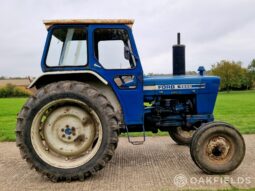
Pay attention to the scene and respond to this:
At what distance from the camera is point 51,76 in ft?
22.2

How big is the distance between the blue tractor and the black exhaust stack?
0.57m

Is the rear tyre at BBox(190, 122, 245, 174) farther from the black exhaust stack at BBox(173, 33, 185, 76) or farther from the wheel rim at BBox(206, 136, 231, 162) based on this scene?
the black exhaust stack at BBox(173, 33, 185, 76)

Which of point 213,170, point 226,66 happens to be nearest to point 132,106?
point 213,170

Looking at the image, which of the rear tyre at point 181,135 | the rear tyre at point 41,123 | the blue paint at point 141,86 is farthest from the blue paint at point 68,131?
the rear tyre at point 181,135

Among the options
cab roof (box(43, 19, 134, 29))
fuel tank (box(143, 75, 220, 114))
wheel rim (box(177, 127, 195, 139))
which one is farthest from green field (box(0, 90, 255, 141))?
cab roof (box(43, 19, 134, 29))

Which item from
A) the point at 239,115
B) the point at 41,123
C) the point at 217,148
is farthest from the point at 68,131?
the point at 239,115

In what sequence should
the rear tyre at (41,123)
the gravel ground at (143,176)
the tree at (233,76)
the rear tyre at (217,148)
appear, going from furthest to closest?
the tree at (233,76), the rear tyre at (217,148), the rear tyre at (41,123), the gravel ground at (143,176)

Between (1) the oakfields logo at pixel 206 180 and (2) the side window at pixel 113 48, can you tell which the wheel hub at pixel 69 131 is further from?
(1) the oakfields logo at pixel 206 180

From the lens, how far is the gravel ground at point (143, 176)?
5.88 meters

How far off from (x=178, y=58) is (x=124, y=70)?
57.8 inches

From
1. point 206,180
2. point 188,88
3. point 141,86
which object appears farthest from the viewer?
point 188,88

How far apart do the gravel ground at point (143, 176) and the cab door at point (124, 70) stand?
0.94 m

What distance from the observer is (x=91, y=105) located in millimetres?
6320

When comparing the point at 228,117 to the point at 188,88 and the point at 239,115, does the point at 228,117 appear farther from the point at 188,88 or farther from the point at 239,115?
the point at 188,88
